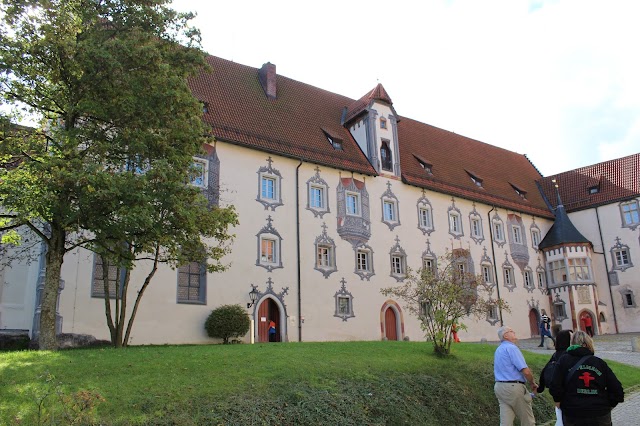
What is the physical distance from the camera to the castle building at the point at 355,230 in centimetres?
2231

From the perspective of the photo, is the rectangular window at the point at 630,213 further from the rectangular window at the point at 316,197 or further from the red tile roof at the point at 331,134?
the rectangular window at the point at 316,197

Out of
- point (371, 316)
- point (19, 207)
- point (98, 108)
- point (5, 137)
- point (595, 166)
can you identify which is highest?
point (595, 166)

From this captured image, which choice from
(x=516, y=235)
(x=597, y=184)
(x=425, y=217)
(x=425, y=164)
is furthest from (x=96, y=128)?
(x=597, y=184)

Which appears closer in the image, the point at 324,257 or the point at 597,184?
the point at 324,257

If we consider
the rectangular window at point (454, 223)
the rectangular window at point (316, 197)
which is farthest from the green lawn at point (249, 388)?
the rectangular window at point (454, 223)

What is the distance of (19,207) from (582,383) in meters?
11.8

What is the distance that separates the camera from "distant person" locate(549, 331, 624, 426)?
6.52 metres

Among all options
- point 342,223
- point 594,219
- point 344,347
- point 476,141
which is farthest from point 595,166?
point 344,347

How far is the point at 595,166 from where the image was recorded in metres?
44.6

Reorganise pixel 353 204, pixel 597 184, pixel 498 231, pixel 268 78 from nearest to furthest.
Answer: pixel 353 204, pixel 268 78, pixel 498 231, pixel 597 184

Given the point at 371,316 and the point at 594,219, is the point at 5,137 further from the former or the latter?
the point at 594,219

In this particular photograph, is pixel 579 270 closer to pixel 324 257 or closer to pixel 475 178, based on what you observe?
pixel 475 178

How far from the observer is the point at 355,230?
2880 centimetres

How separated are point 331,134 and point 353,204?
4.13 meters
